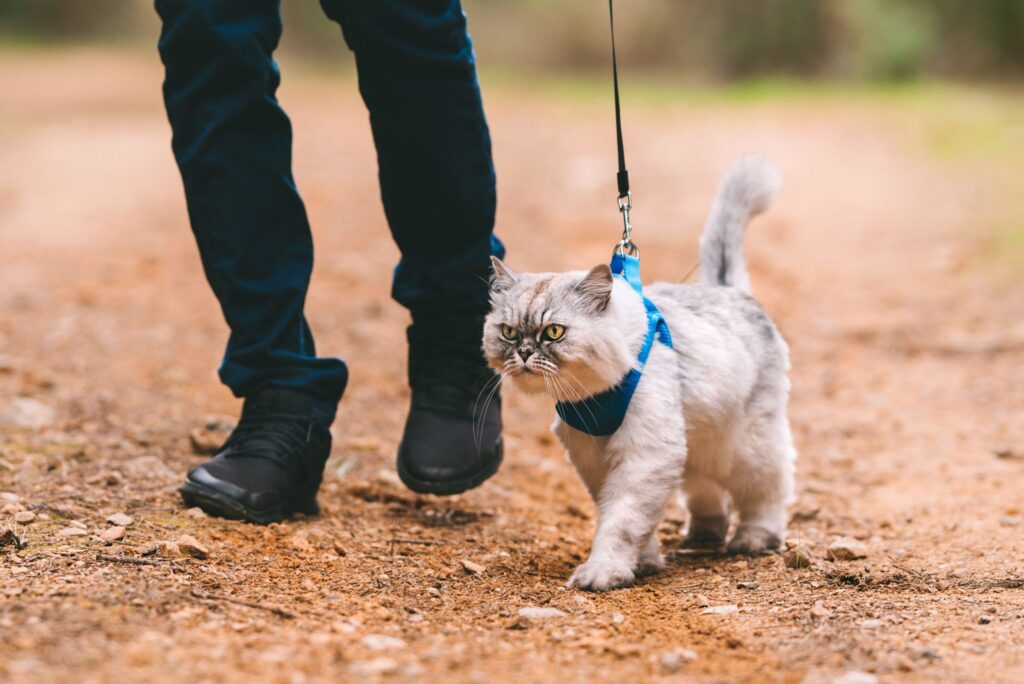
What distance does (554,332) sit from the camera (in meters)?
Answer: 2.43

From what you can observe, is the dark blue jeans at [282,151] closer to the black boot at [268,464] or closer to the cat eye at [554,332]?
the black boot at [268,464]

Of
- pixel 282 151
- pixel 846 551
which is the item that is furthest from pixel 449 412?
pixel 846 551

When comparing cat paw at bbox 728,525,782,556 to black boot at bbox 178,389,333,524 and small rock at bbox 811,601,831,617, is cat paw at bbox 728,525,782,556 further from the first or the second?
black boot at bbox 178,389,333,524

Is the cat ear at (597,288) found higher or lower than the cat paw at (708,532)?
higher

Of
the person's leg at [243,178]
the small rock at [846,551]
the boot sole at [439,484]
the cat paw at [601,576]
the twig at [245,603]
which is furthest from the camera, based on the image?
the boot sole at [439,484]

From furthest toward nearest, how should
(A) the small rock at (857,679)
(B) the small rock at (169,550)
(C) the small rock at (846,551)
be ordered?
(C) the small rock at (846,551)
(B) the small rock at (169,550)
(A) the small rock at (857,679)

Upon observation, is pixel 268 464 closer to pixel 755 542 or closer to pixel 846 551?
pixel 755 542

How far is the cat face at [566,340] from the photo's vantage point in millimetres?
2387

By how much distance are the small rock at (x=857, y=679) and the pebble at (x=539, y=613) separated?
1.91ft

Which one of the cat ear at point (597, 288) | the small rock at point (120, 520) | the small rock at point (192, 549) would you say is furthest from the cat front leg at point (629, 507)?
the small rock at point (120, 520)

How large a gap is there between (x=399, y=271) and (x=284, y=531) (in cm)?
75

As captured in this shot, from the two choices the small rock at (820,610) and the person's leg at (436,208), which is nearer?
the small rock at (820,610)

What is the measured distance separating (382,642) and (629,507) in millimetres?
785

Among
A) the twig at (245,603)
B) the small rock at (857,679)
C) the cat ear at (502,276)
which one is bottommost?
the twig at (245,603)
